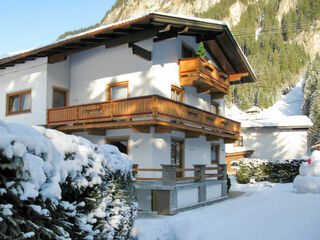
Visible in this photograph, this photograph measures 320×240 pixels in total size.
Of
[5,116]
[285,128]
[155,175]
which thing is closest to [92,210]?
[155,175]

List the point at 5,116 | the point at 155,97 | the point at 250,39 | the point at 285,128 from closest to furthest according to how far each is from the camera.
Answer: the point at 155,97 → the point at 5,116 → the point at 285,128 → the point at 250,39

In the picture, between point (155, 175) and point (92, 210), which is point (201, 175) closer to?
point (155, 175)

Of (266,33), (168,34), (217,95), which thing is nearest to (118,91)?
(168,34)

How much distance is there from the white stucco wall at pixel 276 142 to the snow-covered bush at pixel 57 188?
33.2m

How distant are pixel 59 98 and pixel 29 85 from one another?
6.17ft

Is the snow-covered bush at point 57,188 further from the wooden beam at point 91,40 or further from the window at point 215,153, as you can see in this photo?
the window at point 215,153

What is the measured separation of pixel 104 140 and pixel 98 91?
2.70 metres

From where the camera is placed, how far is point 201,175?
1631 centimetres

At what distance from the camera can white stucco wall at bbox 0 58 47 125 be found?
58.0 feet

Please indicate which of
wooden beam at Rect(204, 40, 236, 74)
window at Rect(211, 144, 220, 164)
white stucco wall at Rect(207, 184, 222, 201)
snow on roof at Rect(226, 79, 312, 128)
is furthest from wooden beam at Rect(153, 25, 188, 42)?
snow on roof at Rect(226, 79, 312, 128)

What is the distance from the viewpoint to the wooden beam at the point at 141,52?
15.2 m

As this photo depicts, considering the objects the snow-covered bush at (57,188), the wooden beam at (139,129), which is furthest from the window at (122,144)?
the snow-covered bush at (57,188)

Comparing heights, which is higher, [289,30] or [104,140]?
[289,30]

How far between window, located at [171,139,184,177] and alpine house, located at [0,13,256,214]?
55 mm
